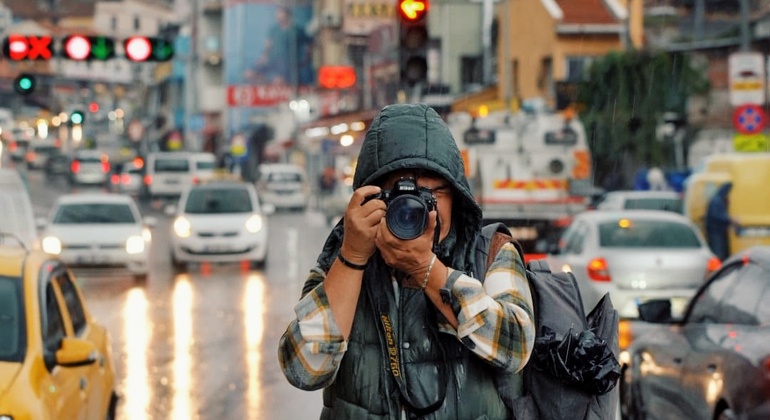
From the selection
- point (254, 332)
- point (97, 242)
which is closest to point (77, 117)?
point (97, 242)

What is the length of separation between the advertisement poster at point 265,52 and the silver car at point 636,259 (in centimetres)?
7363

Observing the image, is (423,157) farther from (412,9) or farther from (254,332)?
(412,9)

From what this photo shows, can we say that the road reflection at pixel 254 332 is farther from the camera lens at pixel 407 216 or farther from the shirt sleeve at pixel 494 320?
the camera lens at pixel 407 216

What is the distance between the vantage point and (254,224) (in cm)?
2883

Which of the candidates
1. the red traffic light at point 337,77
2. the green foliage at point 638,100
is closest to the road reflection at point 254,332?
the green foliage at point 638,100

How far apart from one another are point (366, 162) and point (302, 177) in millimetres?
55980

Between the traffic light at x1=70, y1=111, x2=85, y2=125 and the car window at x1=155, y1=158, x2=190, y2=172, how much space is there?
21090mm

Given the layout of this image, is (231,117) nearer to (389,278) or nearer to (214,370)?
(214,370)

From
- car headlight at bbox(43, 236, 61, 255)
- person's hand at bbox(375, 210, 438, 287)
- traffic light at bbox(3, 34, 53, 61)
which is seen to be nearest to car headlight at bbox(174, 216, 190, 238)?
car headlight at bbox(43, 236, 61, 255)

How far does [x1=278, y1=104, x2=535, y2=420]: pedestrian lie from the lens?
362 centimetres

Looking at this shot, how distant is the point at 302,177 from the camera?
59.7 metres

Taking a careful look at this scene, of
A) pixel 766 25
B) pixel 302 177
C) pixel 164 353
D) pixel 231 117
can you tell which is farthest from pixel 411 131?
pixel 231 117

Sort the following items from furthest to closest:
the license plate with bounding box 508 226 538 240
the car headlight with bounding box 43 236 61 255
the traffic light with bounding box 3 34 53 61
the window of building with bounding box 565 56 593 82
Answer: the window of building with bounding box 565 56 593 82
the traffic light with bounding box 3 34 53 61
the car headlight with bounding box 43 236 61 255
the license plate with bounding box 508 226 538 240

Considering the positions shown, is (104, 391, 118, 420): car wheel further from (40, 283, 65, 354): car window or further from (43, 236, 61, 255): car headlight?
(43, 236, 61, 255): car headlight
